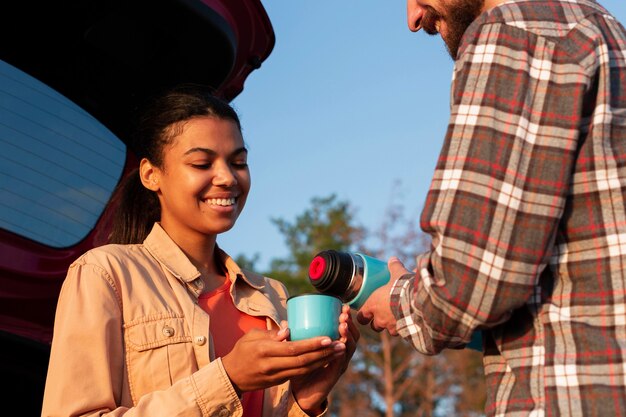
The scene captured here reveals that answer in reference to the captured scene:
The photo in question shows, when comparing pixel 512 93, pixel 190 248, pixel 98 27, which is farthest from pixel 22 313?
pixel 512 93

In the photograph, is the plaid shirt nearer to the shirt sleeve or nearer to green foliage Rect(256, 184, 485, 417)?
the shirt sleeve

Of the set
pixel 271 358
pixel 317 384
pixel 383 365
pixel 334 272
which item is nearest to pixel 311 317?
pixel 271 358

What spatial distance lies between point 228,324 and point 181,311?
0.67 ft

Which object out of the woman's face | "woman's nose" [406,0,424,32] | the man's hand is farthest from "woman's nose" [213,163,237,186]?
"woman's nose" [406,0,424,32]

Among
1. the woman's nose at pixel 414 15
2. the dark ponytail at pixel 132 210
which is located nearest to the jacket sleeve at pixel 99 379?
the dark ponytail at pixel 132 210

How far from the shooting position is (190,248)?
2.92 metres

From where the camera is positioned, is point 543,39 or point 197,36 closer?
point 543,39

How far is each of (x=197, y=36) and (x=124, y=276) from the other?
0.71 meters

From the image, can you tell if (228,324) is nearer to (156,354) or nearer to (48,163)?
(156,354)

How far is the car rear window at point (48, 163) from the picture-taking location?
2586 mm

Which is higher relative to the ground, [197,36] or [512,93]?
[197,36]

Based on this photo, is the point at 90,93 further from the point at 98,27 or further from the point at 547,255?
the point at 547,255

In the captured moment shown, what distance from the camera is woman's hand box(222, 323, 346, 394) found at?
231cm

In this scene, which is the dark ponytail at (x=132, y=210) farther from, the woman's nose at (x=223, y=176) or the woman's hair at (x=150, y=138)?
the woman's nose at (x=223, y=176)
